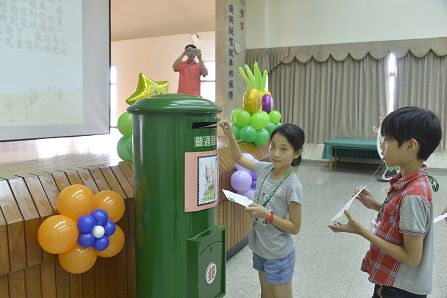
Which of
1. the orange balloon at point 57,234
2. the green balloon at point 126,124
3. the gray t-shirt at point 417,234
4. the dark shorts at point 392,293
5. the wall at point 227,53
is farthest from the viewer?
the wall at point 227,53

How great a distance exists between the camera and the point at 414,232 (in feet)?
3.52

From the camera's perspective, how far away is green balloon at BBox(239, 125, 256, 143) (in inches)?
122

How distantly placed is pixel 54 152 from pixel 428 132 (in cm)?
268

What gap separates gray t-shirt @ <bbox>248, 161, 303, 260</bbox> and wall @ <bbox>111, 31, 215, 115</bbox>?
346 inches

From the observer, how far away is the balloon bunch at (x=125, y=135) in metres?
2.09

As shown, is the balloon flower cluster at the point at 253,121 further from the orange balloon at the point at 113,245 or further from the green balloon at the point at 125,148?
the orange balloon at the point at 113,245

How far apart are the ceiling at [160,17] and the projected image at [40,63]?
20.5ft

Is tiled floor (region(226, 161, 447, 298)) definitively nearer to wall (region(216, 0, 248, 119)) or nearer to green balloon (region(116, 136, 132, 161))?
green balloon (region(116, 136, 132, 161))

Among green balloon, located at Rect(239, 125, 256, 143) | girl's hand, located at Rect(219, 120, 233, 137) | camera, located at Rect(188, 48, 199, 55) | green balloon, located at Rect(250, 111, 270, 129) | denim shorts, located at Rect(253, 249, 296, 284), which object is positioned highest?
camera, located at Rect(188, 48, 199, 55)

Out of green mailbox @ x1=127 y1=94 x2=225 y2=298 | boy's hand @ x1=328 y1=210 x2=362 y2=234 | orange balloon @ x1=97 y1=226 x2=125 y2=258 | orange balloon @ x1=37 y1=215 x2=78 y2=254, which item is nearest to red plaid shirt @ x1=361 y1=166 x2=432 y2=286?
boy's hand @ x1=328 y1=210 x2=362 y2=234

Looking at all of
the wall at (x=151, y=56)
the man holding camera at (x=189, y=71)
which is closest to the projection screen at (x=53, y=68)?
the man holding camera at (x=189, y=71)

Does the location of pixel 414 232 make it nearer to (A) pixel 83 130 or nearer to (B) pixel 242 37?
(A) pixel 83 130

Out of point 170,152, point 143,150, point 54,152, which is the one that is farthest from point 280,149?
point 54,152

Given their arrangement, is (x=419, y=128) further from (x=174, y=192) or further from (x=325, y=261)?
(x=325, y=261)
